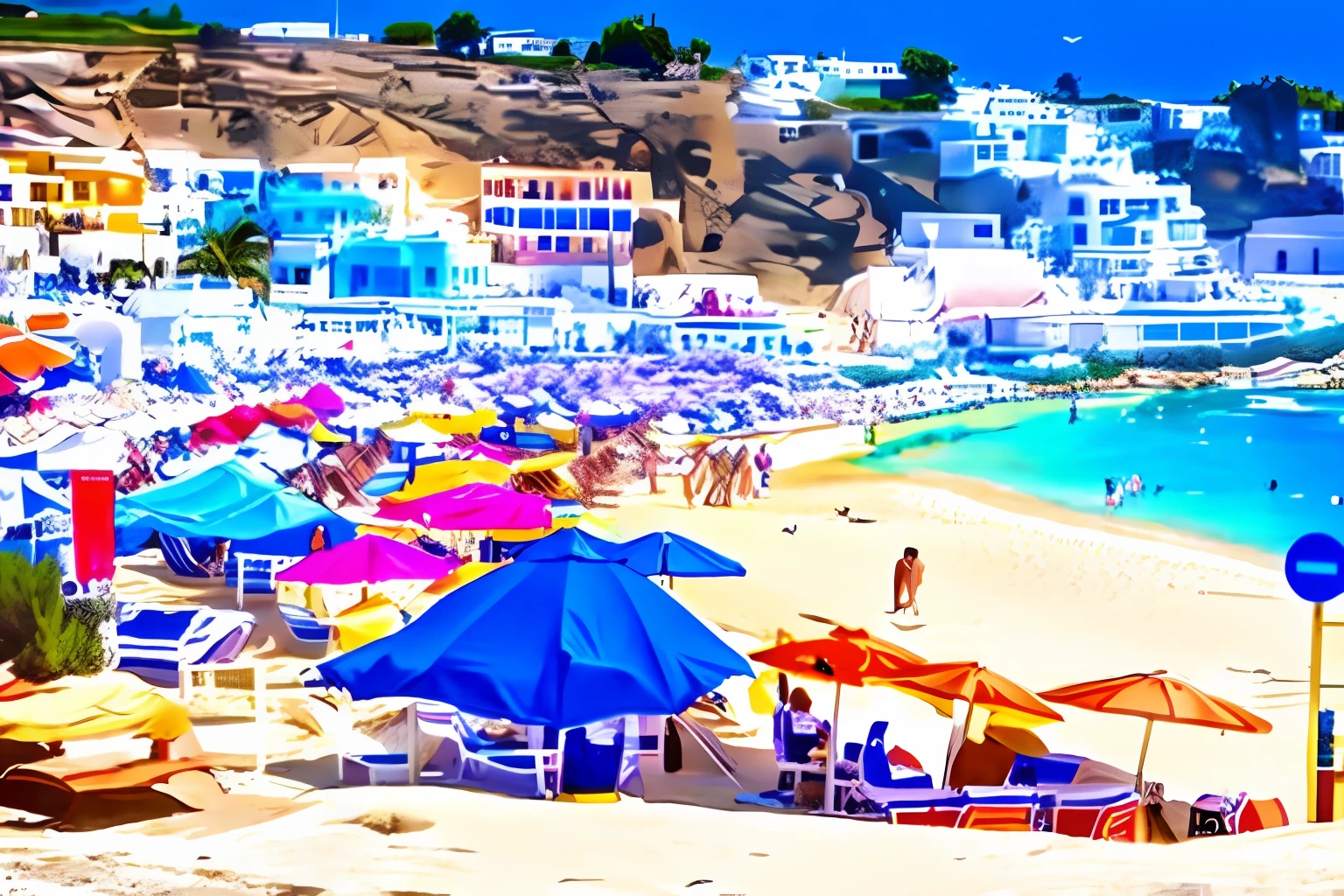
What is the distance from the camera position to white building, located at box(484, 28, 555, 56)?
66.0ft

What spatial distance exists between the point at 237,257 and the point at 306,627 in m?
15.2

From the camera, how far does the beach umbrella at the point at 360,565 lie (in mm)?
6371

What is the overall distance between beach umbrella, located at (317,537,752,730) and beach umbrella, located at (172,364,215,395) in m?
13.3

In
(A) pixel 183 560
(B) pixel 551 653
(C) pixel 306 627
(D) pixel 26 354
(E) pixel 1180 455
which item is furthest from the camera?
(E) pixel 1180 455

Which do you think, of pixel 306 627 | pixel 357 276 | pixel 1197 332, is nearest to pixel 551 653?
pixel 306 627

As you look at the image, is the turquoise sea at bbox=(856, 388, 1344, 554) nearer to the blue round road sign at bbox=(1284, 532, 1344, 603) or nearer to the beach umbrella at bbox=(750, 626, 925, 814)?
the blue round road sign at bbox=(1284, 532, 1344, 603)

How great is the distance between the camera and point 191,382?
57.0ft

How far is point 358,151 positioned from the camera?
73.5 ft

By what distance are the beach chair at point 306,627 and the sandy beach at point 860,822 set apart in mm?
117

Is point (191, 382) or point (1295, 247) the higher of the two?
point (1295, 247)

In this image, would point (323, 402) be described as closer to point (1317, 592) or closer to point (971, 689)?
point (971, 689)

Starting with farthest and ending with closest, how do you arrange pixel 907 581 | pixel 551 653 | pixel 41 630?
pixel 907 581
pixel 41 630
pixel 551 653

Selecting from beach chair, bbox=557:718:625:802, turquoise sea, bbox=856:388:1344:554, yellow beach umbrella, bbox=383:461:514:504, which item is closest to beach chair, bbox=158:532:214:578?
yellow beach umbrella, bbox=383:461:514:504

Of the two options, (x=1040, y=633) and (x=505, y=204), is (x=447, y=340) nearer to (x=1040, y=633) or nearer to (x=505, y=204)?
(x=505, y=204)
